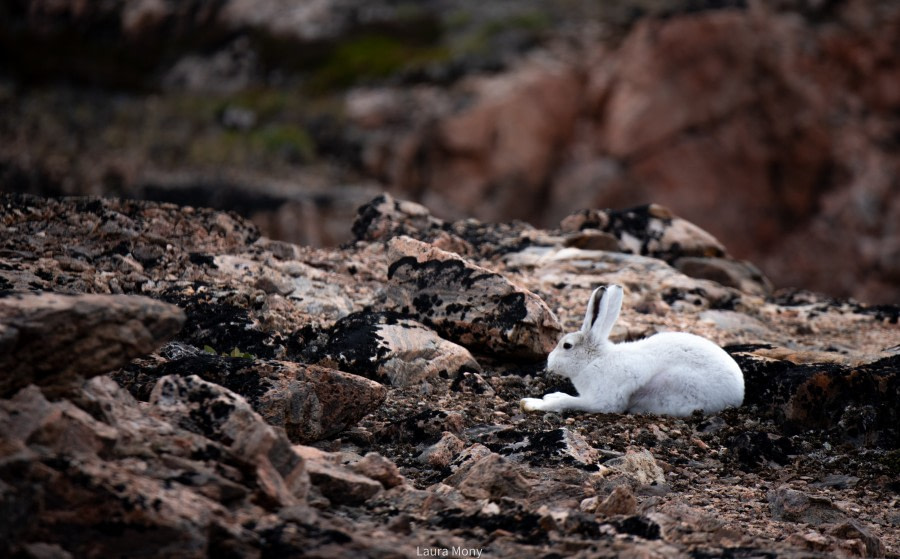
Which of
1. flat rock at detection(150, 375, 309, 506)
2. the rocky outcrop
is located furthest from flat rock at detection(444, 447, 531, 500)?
the rocky outcrop

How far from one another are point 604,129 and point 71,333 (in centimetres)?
2138

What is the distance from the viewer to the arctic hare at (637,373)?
6.97 meters

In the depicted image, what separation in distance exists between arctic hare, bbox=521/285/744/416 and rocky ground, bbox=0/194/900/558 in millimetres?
174

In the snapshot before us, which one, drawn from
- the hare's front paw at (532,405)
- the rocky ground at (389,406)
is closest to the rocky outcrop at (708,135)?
the rocky ground at (389,406)

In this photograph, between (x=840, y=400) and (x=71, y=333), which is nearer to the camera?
(x=71, y=333)

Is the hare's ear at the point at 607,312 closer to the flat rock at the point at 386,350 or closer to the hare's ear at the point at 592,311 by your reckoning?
the hare's ear at the point at 592,311

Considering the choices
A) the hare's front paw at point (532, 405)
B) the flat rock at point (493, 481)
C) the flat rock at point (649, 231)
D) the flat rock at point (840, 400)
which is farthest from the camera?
the flat rock at point (649, 231)

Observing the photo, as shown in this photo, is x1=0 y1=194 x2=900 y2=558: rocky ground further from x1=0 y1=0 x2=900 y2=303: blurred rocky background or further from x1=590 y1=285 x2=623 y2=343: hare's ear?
x1=0 y1=0 x2=900 y2=303: blurred rocky background

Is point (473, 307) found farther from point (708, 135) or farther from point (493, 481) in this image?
point (708, 135)

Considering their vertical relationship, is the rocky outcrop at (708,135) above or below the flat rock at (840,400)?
above

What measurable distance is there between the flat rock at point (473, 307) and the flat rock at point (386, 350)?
8.8 inches

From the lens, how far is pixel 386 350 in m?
7.05

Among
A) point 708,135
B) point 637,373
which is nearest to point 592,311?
point 637,373

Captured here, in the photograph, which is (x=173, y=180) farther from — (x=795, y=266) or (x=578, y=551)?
(x=578, y=551)
